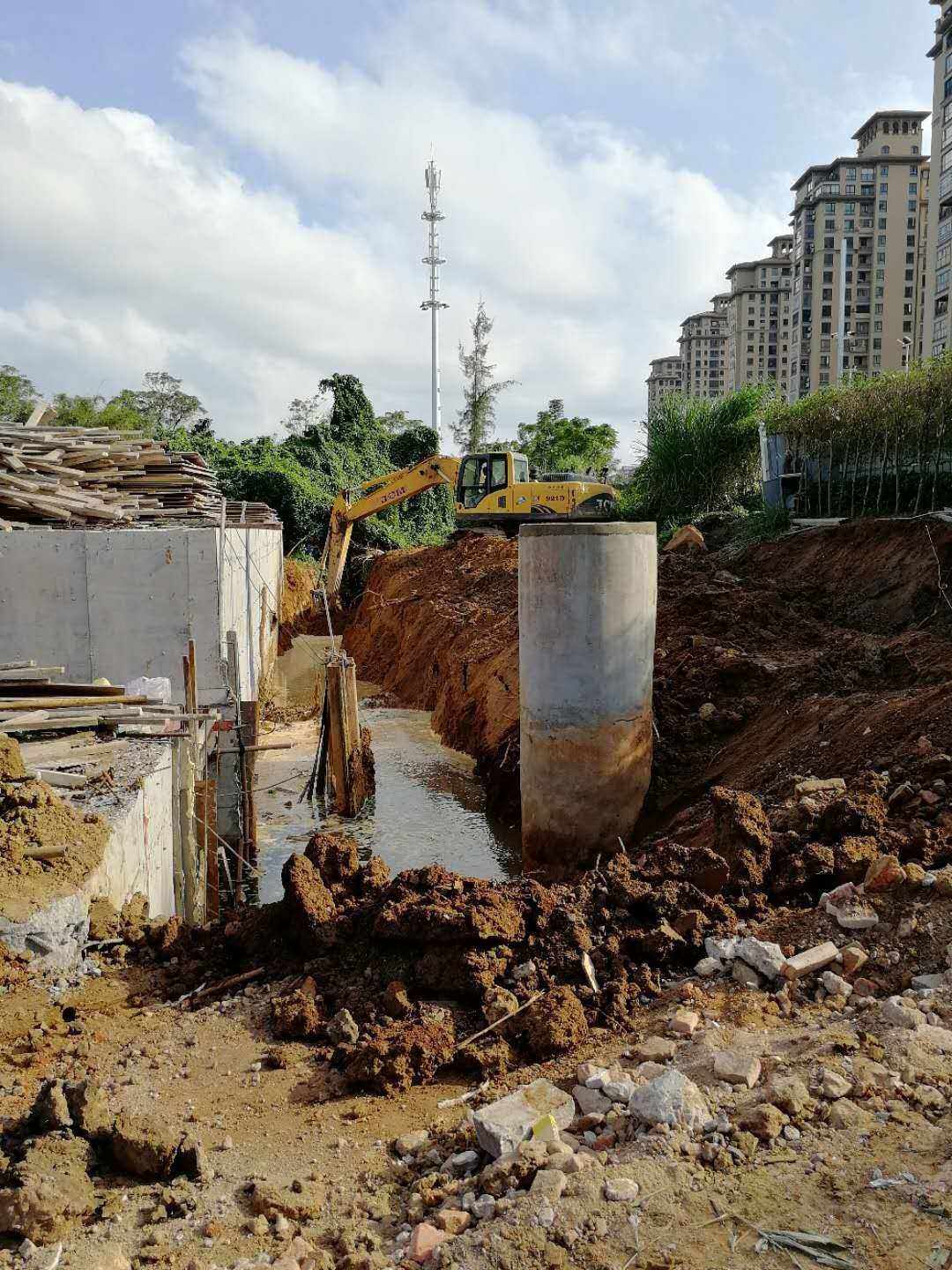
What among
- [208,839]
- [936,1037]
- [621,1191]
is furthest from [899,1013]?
[208,839]

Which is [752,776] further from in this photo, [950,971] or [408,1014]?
[408,1014]

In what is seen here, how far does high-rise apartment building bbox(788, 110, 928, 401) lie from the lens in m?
96.2

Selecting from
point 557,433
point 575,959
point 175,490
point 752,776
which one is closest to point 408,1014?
point 575,959

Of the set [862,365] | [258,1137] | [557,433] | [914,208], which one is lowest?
[258,1137]

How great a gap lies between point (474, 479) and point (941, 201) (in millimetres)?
45091

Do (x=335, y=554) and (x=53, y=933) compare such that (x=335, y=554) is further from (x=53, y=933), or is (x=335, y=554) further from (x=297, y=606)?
(x=53, y=933)

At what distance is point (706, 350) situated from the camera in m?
158

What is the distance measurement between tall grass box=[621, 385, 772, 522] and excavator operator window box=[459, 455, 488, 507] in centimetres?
463

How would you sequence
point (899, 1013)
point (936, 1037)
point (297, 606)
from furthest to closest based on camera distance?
point (297, 606) < point (899, 1013) < point (936, 1037)

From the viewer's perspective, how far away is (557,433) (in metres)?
53.6

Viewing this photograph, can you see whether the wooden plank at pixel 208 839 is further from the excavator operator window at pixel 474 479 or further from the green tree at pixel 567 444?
the green tree at pixel 567 444

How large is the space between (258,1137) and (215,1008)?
3.95ft

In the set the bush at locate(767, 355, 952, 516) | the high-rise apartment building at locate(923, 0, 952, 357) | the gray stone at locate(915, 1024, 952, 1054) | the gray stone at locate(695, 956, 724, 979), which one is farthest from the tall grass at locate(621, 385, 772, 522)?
the high-rise apartment building at locate(923, 0, 952, 357)

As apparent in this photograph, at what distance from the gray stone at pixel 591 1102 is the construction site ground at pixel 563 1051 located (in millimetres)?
26
